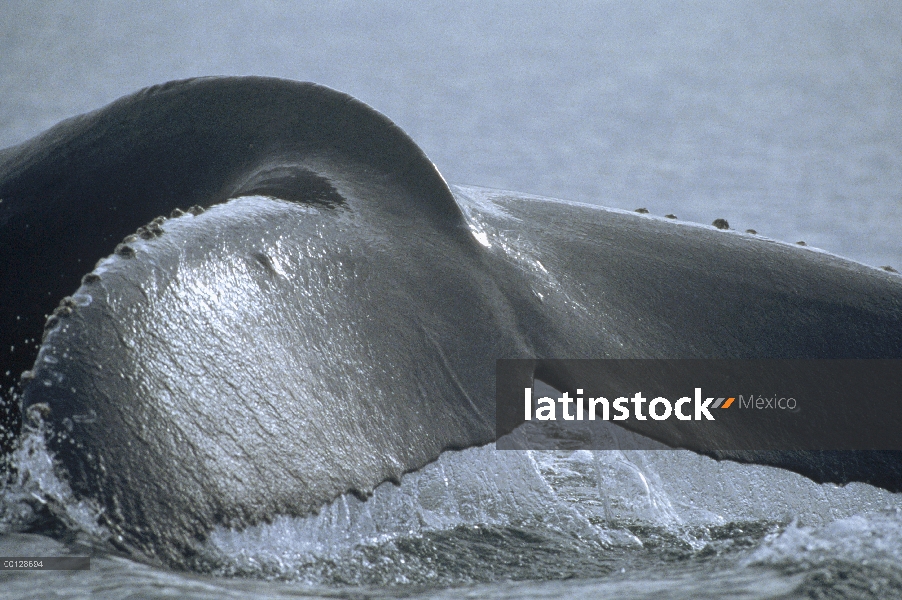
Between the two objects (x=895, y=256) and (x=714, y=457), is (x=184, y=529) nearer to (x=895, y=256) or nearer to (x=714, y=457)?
(x=714, y=457)

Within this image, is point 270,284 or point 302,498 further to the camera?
point 270,284

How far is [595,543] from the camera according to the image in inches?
93.0

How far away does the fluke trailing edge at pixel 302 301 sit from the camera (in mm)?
1728

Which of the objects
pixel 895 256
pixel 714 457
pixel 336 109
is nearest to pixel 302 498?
pixel 714 457

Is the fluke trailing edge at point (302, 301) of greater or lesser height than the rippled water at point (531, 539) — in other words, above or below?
above

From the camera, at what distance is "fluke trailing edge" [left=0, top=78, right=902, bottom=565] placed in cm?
173

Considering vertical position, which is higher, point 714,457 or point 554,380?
point 554,380

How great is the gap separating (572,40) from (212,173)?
12702 mm

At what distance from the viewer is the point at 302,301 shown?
2096mm

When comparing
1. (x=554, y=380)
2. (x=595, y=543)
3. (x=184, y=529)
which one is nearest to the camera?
(x=184, y=529)

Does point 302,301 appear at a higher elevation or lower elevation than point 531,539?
higher

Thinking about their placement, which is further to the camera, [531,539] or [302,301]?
[531,539]

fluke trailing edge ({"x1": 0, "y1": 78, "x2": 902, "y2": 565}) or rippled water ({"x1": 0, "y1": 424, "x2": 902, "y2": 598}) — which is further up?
fluke trailing edge ({"x1": 0, "y1": 78, "x2": 902, "y2": 565})

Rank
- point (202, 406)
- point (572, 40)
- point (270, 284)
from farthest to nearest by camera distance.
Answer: point (572, 40) → point (270, 284) → point (202, 406)
